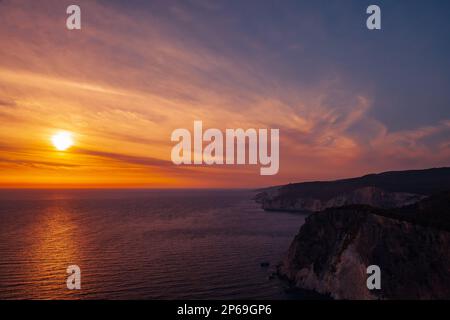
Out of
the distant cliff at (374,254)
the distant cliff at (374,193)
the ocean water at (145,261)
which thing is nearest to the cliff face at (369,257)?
the distant cliff at (374,254)

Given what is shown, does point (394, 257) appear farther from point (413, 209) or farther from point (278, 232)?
point (278, 232)

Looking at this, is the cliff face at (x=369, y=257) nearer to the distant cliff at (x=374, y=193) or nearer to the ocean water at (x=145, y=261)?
the ocean water at (x=145, y=261)

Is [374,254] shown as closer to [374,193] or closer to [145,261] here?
[145,261]

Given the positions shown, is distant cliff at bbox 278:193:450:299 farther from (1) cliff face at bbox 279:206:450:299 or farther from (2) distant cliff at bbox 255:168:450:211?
(2) distant cliff at bbox 255:168:450:211

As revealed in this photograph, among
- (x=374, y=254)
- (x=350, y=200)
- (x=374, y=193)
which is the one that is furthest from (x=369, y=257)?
(x=350, y=200)

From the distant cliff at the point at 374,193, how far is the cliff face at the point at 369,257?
70.6 meters

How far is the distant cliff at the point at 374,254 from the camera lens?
3931 cm

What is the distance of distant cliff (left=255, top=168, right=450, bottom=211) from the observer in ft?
461

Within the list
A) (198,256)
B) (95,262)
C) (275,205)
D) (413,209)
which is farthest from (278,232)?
(275,205)

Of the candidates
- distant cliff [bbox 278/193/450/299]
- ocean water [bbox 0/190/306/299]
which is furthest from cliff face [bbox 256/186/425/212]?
distant cliff [bbox 278/193/450/299]

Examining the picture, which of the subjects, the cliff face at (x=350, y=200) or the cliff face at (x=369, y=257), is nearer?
the cliff face at (x=369, y=257)
